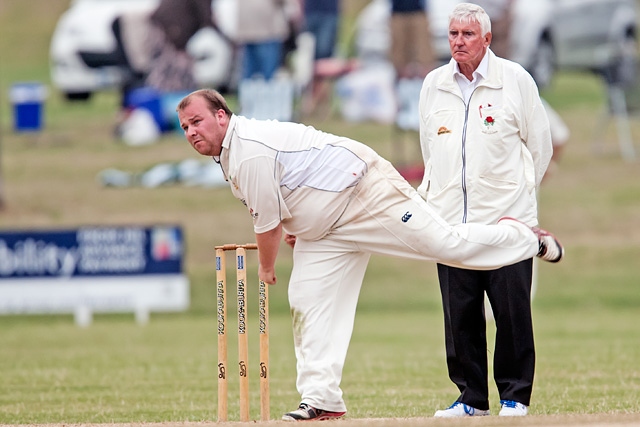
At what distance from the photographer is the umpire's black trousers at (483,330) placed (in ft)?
19.7

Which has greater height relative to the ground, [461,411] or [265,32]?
[265,32]

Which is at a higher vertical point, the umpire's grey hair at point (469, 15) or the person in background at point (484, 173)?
the umpire's grey hair at point (469, 15)

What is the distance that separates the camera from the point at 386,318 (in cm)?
1517

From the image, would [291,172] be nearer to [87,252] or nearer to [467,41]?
[467,41]

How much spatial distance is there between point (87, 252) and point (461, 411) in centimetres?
887

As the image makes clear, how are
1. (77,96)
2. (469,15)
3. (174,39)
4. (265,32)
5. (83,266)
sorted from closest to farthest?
(469,15), (83,266), (265,32), (174,39), (77,96)

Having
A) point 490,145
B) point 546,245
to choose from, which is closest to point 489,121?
point 490,145

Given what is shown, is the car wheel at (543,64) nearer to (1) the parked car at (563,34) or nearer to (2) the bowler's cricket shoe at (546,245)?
(1) the parked car at (563,34)

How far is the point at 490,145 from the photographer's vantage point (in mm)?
5965

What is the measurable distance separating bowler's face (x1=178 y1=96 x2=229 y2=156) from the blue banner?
8655 mm

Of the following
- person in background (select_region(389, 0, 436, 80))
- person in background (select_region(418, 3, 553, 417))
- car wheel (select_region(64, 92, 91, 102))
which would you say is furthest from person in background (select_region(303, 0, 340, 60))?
person in background (select_region(418, 3, 553, 417))

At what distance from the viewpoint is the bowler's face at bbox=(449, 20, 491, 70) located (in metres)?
5.91

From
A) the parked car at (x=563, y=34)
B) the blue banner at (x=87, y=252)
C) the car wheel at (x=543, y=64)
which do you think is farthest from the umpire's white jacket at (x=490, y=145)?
the car wheel at (x=543, y=64)

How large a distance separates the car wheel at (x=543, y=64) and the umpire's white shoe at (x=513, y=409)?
12.0 meters
